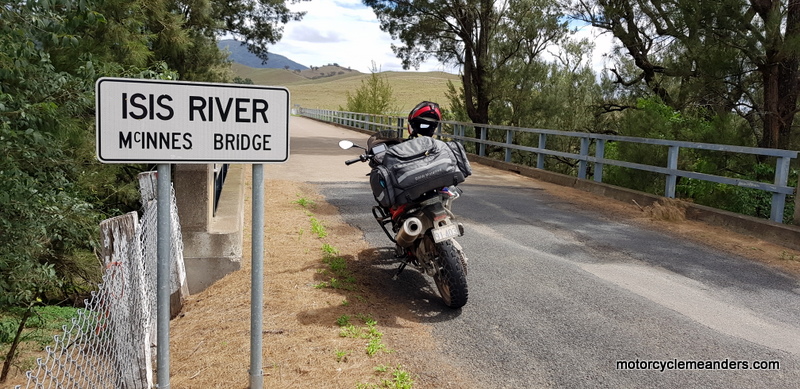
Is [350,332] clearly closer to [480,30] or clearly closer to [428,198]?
[428,198]

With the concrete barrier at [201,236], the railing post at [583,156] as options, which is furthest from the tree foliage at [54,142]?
the railing post at [583,156]

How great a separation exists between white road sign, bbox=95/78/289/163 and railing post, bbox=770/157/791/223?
736 centimetres

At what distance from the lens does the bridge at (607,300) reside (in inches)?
161

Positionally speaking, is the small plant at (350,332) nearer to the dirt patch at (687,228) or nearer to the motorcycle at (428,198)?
the motorcycle at (428,198)

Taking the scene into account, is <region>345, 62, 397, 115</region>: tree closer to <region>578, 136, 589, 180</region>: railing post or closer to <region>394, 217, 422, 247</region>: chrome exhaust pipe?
<region>578, 136, 589, 180</region>: railing post

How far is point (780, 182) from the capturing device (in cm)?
831

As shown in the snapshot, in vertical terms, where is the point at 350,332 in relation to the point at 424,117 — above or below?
below

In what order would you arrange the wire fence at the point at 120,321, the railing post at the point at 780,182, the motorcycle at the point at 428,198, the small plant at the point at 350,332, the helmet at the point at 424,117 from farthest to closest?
the railing post at the point at 780,182 → the helmet at the point at 424,117 → the motorcycle at the point at 428,198 → the small plant at the point at 350,332 → the wire fence at the point at 120,321

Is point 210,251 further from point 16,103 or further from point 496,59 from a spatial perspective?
point 496,59

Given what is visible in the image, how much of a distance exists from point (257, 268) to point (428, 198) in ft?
6.67

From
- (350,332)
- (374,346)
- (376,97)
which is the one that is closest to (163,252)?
(374,346)

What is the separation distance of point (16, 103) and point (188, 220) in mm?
1712

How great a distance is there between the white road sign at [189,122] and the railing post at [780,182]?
736cm

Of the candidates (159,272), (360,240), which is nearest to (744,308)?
(360,240)
